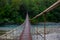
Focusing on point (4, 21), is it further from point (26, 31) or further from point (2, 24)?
point (26, 31)

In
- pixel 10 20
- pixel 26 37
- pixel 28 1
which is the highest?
pixel 28 1

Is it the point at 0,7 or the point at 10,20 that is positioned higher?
the point at 0,7

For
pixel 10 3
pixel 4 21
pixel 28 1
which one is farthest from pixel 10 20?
pixel 28 1

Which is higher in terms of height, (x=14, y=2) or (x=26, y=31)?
(x=14, y=2)

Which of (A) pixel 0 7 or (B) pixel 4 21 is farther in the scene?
(A) pixel 0 7

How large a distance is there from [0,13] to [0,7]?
0.83ft

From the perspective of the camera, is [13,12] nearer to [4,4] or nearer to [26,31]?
[4,4]

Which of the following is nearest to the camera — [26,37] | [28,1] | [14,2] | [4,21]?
[26,37]

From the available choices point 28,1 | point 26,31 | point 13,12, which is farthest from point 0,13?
point 26,31

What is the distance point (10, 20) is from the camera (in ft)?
28.2

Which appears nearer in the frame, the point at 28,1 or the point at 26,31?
the point at 26,31

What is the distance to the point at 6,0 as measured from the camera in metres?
9.06

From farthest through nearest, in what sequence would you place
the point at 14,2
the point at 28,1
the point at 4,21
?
the point at 14,2 < the point at 4,21 < the point at 28,1

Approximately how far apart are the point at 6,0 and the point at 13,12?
2.39ft
